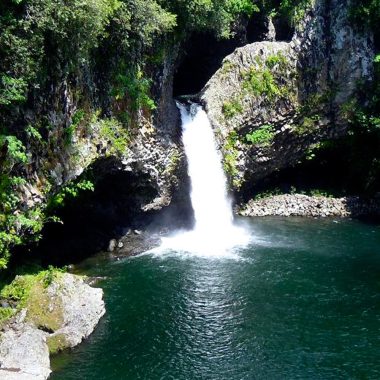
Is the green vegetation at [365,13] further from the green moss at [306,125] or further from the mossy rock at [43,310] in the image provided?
the mossy rock at [43,310]

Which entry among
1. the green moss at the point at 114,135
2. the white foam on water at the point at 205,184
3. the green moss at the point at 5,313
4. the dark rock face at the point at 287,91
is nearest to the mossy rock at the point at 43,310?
the green moss at the point at 5,313

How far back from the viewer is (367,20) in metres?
32.5

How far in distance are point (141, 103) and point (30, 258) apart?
9208 millimetres

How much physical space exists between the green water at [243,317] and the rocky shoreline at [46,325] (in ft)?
1.77

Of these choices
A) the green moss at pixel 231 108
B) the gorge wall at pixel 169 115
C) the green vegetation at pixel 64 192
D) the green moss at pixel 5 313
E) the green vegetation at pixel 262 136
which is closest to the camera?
the green moss at pixel 5 313

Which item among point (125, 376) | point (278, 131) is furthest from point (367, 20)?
point (125, 376)

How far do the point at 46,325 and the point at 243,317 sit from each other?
23.9 ft

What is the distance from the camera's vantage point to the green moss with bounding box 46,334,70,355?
57.3 feet

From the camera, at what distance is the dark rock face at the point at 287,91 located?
103ft

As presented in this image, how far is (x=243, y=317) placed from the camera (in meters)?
19.8

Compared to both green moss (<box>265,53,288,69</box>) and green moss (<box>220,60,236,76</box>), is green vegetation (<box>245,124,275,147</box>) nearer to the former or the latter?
green moss (<box>265,53,288,69</box>)

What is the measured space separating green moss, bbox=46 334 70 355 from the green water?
45 cm

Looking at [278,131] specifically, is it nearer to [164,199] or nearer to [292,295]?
[164,199]

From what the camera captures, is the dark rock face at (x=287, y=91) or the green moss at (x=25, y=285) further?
the dark rock face at (x=287, y=91)
